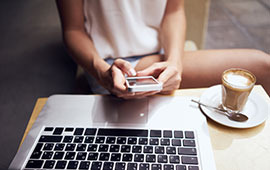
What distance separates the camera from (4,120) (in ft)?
3.44

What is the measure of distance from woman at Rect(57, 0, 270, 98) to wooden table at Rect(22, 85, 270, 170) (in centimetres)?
20

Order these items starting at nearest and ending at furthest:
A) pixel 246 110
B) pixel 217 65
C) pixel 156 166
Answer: pixel 156 166 < pixel 246 110 < pixel 217 65

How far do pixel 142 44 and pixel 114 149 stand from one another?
20.9 inches

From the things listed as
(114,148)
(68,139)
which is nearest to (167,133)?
(114,148)

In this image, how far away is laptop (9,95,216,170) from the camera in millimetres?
471

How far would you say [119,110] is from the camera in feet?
1.97

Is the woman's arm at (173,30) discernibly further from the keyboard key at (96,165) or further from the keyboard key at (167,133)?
the keyboard key at (96,165)

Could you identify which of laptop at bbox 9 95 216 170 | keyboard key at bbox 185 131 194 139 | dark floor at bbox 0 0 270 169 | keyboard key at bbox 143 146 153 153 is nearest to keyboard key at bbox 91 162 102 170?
laptop at bbox 9 95 216 170

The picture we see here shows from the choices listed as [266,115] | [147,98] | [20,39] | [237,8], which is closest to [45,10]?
[20,39]

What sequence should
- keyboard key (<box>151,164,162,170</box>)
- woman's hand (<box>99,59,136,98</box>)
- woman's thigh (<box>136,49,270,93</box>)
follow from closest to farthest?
keyboard key (<box>151,164,162,170</box>) < woman's hand (<box>99,59,136,98</box>) < woman's thigh (<box>136,49,270,93</box>)

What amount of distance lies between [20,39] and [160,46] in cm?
83

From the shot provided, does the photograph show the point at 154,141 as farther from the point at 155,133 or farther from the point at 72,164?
the point at 72,164

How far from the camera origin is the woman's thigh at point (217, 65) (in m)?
0.73

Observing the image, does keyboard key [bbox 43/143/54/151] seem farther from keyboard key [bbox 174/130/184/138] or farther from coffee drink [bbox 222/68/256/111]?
coffee drink [bbox 222/68/256/111]
